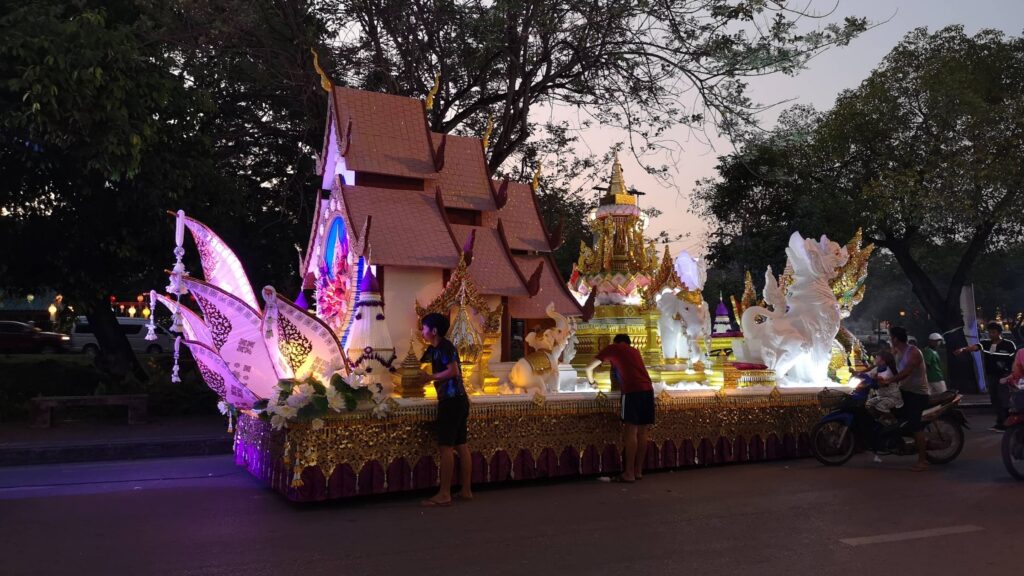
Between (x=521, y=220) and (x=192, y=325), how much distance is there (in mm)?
4088

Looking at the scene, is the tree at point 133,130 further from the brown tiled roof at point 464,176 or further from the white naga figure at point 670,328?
the white naga figure at point 670,328

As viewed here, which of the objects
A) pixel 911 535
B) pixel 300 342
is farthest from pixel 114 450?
pixel 911 535

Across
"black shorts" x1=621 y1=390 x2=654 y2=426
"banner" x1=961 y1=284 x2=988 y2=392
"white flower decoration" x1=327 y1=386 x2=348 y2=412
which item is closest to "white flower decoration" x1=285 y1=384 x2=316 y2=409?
"white flower decoration" x1=327 y1=386 x2=348 y2=412

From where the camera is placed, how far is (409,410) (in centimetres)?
640

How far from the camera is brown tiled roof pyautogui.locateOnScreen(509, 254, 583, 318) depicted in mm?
8477

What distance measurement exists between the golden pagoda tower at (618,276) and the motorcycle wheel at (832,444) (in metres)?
1.90

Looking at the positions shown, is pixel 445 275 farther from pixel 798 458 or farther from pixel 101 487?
pixel 798 458

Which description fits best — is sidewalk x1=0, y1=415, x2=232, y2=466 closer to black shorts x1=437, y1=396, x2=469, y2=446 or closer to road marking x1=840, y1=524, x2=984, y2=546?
black shorts x1=437, y1=396, x2=469, y2=446

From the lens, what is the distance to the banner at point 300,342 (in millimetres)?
6496

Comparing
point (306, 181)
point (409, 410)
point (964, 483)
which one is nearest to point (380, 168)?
point (409, 410)

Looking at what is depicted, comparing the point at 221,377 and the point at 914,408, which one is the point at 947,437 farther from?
the point at 221,377

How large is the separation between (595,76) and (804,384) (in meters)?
6.27

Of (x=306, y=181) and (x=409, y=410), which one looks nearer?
(x=409, y=410)

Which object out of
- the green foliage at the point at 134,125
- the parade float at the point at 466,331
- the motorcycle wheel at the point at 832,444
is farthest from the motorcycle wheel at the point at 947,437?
the green foliage at the point at 134,125
